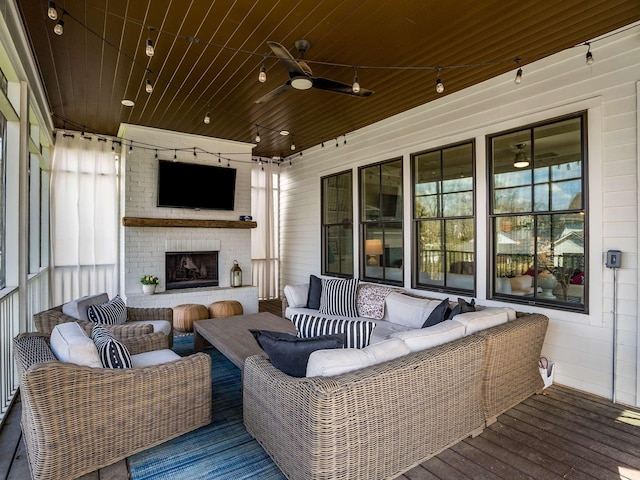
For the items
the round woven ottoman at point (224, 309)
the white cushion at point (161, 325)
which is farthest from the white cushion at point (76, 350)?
the round woven ottoman at point (224, 309)

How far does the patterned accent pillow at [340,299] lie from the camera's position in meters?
4.70

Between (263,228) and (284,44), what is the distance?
16.5 feet

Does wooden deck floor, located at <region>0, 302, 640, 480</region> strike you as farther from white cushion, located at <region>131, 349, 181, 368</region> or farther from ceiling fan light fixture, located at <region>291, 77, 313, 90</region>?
ceiling fan light fixture, located at <region>291, 77, 313, 90</region>

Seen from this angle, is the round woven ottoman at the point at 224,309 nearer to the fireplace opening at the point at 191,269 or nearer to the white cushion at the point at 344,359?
the fireplace opening at the point at 191,269

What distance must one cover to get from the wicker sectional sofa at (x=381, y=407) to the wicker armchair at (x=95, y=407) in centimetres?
46

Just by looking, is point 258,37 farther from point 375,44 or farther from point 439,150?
point 439,150

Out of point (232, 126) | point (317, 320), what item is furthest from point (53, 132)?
point (317, 320)

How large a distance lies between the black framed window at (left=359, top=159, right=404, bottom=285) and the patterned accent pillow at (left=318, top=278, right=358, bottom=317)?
873 mm

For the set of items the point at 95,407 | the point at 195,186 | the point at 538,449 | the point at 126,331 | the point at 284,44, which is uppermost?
the point at 284,44

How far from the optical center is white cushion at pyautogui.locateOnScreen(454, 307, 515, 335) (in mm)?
2760

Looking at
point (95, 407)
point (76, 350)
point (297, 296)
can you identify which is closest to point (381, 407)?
point (95, 407)

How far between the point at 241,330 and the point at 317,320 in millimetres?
1610

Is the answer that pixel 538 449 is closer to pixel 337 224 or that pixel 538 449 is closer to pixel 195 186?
pixel 337 224

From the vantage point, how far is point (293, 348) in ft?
7.03
